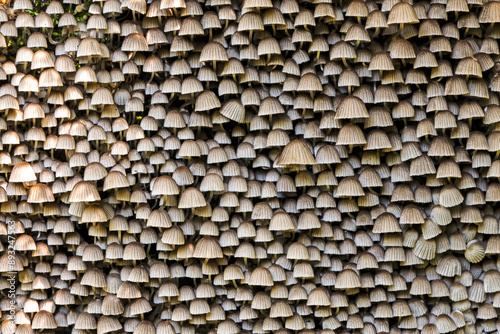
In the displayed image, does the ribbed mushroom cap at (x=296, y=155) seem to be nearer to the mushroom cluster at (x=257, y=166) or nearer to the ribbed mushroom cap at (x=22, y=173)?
the mushroom cluster at (x=257, y=166)

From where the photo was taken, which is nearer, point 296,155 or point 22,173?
point 296,155

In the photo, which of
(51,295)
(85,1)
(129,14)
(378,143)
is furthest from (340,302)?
(85,1)

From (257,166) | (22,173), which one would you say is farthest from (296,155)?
(22,173)

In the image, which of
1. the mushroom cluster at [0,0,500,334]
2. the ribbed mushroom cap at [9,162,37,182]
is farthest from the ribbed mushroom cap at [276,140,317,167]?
the ribbed mushroom cap at [9,162,37,182]

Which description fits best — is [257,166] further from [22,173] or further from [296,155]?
[22,173]

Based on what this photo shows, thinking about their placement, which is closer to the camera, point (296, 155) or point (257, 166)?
point (296, 155)

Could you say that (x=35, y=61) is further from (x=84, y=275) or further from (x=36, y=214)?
(x=84, y=275)

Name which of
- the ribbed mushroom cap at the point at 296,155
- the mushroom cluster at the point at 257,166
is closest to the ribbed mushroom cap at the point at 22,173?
the mushroom cluster at the point at 257,166

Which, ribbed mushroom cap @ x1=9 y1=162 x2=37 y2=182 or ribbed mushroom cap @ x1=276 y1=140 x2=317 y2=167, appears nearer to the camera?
ribbed mushroom cap @ x1=276 y1=140 x2=317 y2=167

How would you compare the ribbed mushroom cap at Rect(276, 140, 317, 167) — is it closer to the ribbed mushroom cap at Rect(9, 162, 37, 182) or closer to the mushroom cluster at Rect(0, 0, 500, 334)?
the mushroom cluster at Rect(0, 0, 500, 334)
